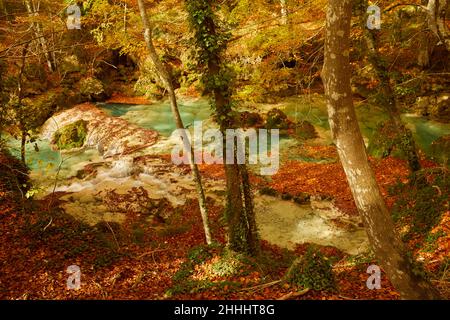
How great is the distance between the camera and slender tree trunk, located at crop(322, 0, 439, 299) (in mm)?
4543

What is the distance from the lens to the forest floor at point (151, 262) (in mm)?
6664

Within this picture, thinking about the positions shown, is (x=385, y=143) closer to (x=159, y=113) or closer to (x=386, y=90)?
(x=386, y=90)

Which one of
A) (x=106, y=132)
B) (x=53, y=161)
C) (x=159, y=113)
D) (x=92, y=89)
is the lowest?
(x=53, y=161)

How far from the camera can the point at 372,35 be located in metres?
10.4

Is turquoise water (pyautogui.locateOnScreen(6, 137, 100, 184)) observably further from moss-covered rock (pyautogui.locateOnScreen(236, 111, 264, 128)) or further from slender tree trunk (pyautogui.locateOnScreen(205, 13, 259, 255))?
slender tree trunk (pyautogui.locateOnScreen(205, 13, 259, 255))

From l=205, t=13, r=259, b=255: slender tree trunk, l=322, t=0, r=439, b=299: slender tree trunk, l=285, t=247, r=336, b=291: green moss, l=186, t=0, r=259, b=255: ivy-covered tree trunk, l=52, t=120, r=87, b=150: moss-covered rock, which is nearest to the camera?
l=322, t=0, r=439, b=299: slender tree trunk

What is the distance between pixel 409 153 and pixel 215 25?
764cm

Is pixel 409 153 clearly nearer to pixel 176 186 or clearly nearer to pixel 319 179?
pixel 319 179

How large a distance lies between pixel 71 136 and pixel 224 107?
631 inches

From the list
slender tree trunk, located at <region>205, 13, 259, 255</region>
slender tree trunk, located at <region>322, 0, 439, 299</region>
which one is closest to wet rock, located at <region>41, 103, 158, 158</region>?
slender tree trunk, located at <region>205, 13, 259, 255</region>

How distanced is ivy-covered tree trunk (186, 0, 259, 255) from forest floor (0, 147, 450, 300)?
0.64 m

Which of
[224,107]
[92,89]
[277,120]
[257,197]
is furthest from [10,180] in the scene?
[92,89]

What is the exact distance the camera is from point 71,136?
67.9 ft

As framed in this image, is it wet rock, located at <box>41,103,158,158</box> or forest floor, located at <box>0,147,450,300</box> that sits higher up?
wet rock, located at <box>41,103,158,158</box>
